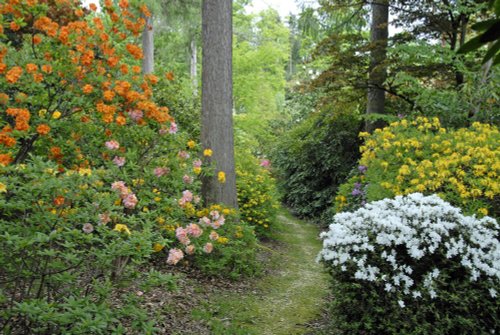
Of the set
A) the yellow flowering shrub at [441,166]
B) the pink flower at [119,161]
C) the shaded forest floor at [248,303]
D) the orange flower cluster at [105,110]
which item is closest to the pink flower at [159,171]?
the pink flower at [119,161]

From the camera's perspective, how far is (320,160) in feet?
33.3

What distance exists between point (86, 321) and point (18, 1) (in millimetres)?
2533

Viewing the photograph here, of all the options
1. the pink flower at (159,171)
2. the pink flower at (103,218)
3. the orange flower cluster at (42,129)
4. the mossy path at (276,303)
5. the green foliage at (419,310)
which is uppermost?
the orange flower cluster at (42,129)

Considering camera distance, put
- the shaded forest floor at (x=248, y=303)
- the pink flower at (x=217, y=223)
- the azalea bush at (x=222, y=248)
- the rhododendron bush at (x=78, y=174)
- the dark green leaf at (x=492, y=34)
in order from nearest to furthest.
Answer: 1. the dark green leaf at (x=492, y=34)
2. the rhododendron bush at (x=78, y=174)
3. the shaded forest floor at (x=248, y=303)
4. the pink flower at (x=217, y=223)
5. the azalea bush at (x=222, y=248)

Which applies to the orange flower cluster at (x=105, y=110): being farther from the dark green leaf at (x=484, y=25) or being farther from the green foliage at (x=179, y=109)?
the green foliage at (x=179, y=109)

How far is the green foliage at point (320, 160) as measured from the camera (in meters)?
9.55

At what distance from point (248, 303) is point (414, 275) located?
162 cm

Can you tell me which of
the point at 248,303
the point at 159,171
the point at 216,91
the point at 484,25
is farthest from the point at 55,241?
the point at 216,91

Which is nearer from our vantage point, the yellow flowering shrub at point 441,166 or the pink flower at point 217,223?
the pink flower at point 217,223

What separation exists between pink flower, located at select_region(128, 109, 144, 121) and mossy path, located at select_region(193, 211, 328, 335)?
1.76 m

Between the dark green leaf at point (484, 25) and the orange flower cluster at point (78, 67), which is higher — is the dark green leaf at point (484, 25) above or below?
below

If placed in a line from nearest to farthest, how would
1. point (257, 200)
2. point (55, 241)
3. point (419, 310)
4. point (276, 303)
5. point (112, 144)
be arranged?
point (55, 241) < point (419, 310) < point (112, 144) < point (276, 303) < point (257, 200)

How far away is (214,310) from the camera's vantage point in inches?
155

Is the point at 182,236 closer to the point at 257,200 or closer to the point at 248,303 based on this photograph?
the point at 248,303
